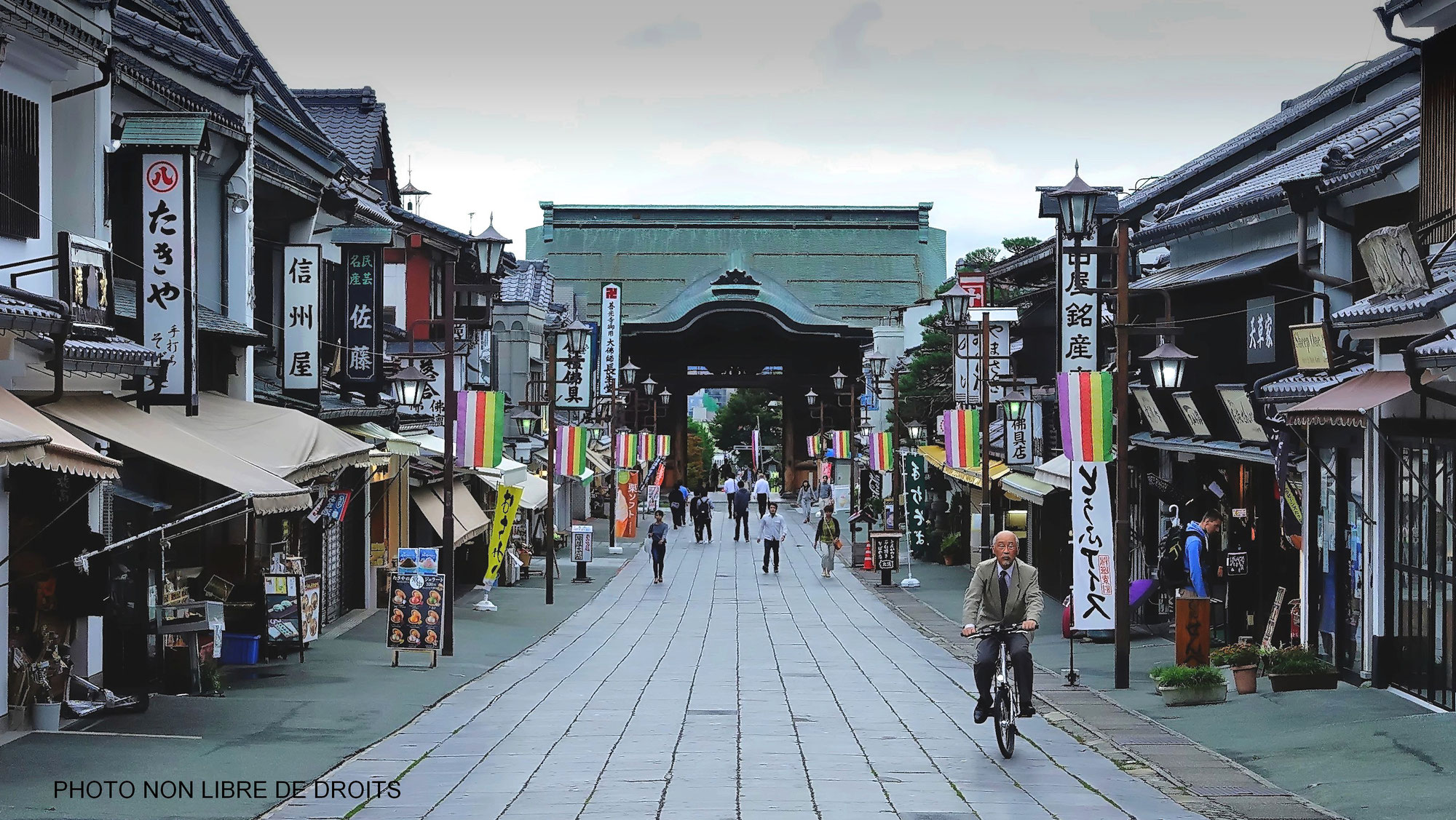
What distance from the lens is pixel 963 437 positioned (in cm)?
2830

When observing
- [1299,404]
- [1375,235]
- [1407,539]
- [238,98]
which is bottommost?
[1407,539]

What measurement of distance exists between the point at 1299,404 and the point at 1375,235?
99.3 inches

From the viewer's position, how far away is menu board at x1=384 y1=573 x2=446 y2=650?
17531mm

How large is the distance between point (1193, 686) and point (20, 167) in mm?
11009

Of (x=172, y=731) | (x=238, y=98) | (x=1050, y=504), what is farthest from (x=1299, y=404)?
(x=1050, y=504)

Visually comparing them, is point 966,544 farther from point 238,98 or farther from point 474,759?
point 474,759

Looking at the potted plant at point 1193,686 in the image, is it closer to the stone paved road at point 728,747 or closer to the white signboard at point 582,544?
the stone paved road at point 728,747

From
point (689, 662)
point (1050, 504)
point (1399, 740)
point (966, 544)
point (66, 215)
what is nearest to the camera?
point (1399, 740)

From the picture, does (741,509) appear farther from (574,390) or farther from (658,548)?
(658,548)

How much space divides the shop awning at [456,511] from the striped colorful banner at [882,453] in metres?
14.7

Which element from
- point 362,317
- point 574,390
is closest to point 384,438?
point 362,317

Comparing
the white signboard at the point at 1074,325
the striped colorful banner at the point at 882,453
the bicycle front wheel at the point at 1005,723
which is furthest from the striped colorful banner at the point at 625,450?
the bicycle front wheel at the point at 1005,723

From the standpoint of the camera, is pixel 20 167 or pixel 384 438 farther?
pixel 384 438

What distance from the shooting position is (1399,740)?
11070mm
